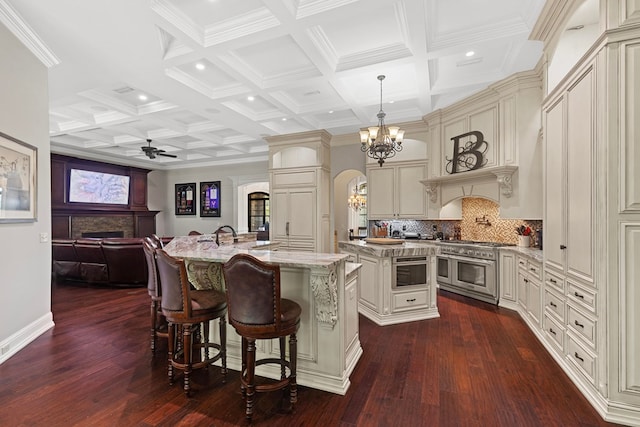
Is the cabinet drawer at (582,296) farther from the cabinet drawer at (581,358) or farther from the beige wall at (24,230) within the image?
the beige wall at (24,230)

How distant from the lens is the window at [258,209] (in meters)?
10.2

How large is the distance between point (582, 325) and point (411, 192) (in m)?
3.72

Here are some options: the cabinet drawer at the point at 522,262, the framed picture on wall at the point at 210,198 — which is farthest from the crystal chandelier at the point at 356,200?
the cabinet drawer at the point at 522,262

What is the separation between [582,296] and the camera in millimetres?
2299

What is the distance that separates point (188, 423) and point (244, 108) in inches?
190

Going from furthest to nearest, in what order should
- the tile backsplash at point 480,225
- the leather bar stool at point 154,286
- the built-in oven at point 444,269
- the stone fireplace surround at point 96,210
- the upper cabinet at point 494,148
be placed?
the stone fireplace surround at point 96,210, the built-in oven at point 444,269, the tile backsplash at point 480,225, the upper cabinet at point 494,148, the leather bar stool at point 154,286

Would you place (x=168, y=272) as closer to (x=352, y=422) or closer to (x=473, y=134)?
(x=352, y=422)

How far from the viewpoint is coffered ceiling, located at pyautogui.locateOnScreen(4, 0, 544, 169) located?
2.78 metres

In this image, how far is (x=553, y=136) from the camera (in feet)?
9.39

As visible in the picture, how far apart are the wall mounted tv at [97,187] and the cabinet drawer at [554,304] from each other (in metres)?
10.0

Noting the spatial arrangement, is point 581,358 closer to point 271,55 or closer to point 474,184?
point 474,184

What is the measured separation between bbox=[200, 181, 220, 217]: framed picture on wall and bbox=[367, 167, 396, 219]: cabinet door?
5632mm

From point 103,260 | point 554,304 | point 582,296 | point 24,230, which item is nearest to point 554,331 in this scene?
point 554,304

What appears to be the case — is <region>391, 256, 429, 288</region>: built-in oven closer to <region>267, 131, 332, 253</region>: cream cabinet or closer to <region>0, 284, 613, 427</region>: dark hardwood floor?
<region>0, 284, 613, 427</region>: dark hardwood floor
